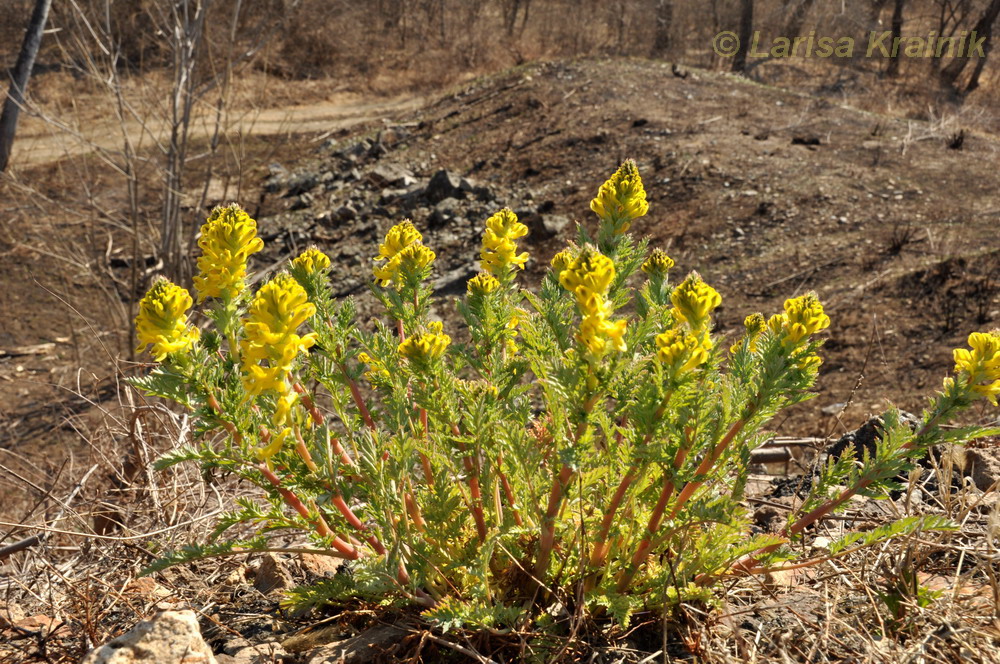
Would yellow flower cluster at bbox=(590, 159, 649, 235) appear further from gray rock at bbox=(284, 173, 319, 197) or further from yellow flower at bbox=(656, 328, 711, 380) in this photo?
gray rock at bbox=(284, 173, 319, 197)

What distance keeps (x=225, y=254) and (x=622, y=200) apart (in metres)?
0.96

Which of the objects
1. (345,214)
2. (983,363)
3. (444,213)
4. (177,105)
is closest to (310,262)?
(983,363)

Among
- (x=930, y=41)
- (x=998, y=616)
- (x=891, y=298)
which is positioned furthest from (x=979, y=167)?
(x=930, y=41)

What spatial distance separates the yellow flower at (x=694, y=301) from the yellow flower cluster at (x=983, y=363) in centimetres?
54

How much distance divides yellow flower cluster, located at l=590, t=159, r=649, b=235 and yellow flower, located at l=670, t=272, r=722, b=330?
0.32 m

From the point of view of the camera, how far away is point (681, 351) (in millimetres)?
1420

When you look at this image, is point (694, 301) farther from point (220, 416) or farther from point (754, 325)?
point (220, 416)

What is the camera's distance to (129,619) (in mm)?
2125

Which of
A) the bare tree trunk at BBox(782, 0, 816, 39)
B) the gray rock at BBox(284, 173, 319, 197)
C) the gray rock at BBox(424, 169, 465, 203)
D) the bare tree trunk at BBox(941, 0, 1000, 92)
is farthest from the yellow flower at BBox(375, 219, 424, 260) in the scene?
the bare tree trunk at BBox(782, 0, 816, 39)

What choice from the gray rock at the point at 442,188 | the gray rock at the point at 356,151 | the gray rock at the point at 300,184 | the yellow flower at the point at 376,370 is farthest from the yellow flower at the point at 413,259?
the gray rock at the point at 356,151

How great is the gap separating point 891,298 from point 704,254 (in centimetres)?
181

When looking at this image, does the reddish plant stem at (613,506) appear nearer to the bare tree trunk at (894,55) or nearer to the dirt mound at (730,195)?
the dirt mound at (730,195)

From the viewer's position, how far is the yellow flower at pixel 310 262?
1.92 metres

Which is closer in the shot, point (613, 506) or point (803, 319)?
point (803, 319)
